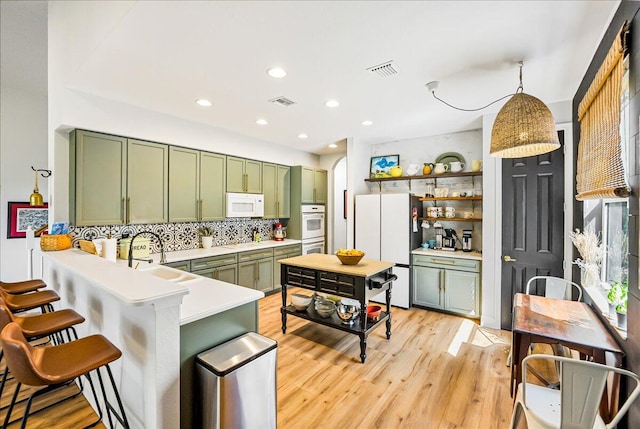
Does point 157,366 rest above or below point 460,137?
below

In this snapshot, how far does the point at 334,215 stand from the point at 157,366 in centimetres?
503

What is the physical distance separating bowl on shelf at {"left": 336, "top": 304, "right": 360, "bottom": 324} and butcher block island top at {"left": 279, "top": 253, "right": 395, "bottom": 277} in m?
0.40

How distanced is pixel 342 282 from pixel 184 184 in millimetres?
2514

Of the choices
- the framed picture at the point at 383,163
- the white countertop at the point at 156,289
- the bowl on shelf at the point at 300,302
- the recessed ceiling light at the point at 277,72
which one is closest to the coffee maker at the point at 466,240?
the framed picture at the point at 383,163

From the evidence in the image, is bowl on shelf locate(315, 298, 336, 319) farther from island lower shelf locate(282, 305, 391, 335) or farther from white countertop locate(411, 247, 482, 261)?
white countertop locate(411, 247, 482, 261)

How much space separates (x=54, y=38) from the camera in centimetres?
277

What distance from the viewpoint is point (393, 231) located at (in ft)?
14.0

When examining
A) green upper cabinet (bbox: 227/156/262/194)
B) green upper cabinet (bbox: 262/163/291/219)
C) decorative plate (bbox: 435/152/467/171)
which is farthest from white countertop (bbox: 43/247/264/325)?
decorative plate (bbox: 435/152/467/171)

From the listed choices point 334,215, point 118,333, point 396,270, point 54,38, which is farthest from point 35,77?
point 396,270

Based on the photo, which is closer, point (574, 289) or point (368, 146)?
point (574, 289)

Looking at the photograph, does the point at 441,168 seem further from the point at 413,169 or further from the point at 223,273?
the point at 223,273

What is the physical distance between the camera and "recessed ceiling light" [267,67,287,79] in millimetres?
2451

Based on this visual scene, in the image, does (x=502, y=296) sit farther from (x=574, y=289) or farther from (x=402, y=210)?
(x=402, y=210)

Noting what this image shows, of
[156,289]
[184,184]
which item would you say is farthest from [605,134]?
[184,184]
